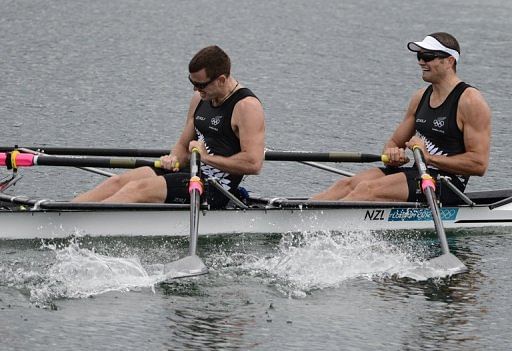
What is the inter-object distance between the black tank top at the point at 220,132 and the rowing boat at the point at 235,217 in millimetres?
313

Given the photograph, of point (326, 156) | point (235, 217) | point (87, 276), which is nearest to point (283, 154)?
point (326, 156)

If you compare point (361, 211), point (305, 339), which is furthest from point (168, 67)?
point (305, 339)

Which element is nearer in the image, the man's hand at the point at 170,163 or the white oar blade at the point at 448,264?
the white oar blade at the point at 448,264

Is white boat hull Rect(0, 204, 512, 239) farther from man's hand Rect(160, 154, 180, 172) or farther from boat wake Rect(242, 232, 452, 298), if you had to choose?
man's hand Rect(160, 154, 180, 172)

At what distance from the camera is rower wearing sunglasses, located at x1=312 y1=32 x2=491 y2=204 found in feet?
39.7

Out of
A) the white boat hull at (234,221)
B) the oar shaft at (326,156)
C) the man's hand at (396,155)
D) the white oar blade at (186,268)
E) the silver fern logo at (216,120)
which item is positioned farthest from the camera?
the oar shaft at (326,156)

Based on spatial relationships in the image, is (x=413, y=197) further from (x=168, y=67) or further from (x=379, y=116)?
(x=168, y=67)

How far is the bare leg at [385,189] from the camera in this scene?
12297 millimetres

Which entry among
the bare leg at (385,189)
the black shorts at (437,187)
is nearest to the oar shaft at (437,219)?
the black shorts at (437,187)

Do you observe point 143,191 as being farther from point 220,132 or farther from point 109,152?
point 109,152

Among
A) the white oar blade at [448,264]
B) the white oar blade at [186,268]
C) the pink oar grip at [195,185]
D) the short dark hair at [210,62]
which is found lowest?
the white oar blade at [186,268]

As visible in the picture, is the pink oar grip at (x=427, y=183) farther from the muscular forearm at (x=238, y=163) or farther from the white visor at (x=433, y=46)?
the muscular forearm at (x=238, y=163)

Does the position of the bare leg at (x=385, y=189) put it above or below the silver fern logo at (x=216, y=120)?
below

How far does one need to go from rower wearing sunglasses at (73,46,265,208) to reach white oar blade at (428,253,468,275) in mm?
1796
